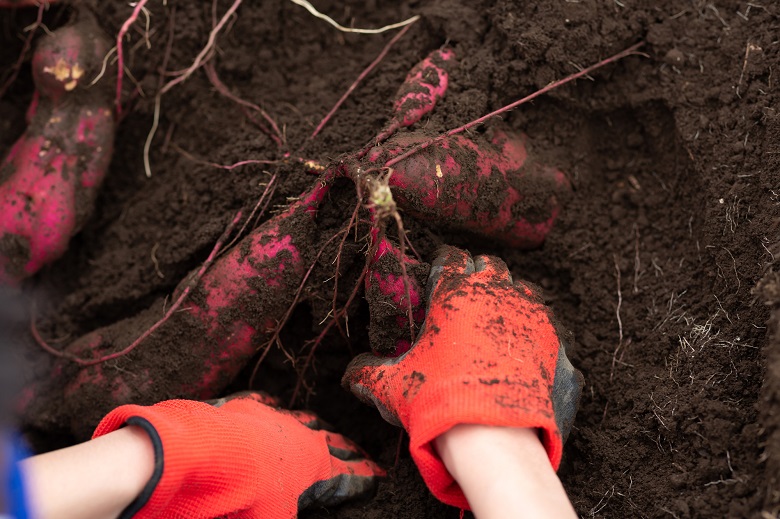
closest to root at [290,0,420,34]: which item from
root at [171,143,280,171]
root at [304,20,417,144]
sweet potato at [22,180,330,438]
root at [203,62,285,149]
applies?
root at [304,20,417,144]

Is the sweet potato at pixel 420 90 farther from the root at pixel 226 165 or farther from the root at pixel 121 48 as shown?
the root at pixel 121 48

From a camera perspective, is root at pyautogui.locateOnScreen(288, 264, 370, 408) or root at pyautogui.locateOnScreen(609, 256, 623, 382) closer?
root at pyautogui.locateOnScreen(288, 264, 370, 408)

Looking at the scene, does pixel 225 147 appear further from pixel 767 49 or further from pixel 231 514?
pixel 767 49

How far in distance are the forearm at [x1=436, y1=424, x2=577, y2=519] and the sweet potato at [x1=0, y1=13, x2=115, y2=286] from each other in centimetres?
118

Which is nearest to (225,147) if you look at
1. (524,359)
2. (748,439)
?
(524,359)

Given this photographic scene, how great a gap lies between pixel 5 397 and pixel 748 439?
1679mm

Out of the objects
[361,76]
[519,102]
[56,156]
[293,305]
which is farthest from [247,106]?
[519,102]

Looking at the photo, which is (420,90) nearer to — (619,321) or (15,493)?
(619,321)

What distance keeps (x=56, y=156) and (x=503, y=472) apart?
54.3 inches

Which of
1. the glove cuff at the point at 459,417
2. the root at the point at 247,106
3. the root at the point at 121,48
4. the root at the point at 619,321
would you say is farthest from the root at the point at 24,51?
the root at the point at 619,321

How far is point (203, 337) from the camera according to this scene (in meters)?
1.55

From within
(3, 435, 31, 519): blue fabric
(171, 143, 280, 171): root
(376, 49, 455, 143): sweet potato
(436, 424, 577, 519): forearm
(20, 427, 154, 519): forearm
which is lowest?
(436, 424, 577, 519): forearm

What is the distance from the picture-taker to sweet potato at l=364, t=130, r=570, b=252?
54.5 inches

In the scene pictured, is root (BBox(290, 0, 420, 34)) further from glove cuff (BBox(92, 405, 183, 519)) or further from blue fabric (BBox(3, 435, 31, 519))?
blue fabric (BBox(3, 435, 31, 519))
